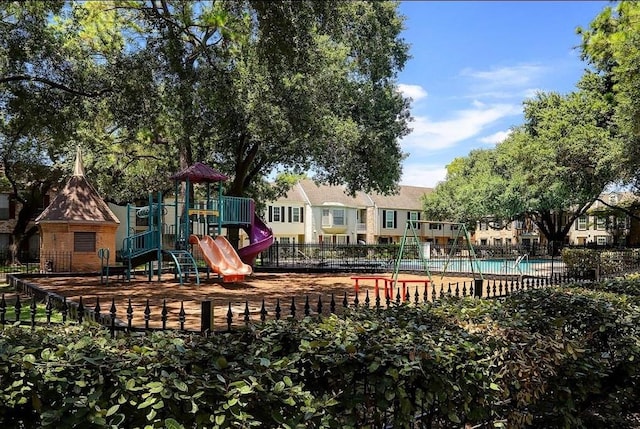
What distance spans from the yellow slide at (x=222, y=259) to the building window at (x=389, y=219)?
47.1 m

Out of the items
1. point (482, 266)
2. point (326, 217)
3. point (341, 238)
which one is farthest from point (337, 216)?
point (482, 266)

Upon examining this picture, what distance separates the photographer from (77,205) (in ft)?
83.4

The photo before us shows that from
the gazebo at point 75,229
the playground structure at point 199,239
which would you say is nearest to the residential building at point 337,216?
the gazebo at point 75,229

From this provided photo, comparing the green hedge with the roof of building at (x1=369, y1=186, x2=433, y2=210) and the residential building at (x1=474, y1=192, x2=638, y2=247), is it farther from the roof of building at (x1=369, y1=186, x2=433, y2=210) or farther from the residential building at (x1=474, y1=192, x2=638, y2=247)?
the roof of building at (x1=369, y1=186, x2=433, y2=210)

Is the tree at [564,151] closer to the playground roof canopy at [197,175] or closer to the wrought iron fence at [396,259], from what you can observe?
the wrought iron fence at [396,259]

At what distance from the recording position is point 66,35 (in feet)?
60.2

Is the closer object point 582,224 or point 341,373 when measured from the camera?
point 341,373

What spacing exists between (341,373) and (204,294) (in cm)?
1415

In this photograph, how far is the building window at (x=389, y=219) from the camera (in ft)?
217

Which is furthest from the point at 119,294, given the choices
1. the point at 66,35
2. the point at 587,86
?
the point at 587,86

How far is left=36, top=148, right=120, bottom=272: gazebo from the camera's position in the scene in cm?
2452

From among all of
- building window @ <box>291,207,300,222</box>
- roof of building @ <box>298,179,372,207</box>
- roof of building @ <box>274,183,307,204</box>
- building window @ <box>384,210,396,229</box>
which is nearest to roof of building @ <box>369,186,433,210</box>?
building window @ <box>384,210,396,229</box>

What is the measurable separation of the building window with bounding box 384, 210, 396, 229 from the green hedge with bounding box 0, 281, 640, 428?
202 feet

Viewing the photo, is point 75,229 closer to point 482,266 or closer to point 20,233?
point 20,233
